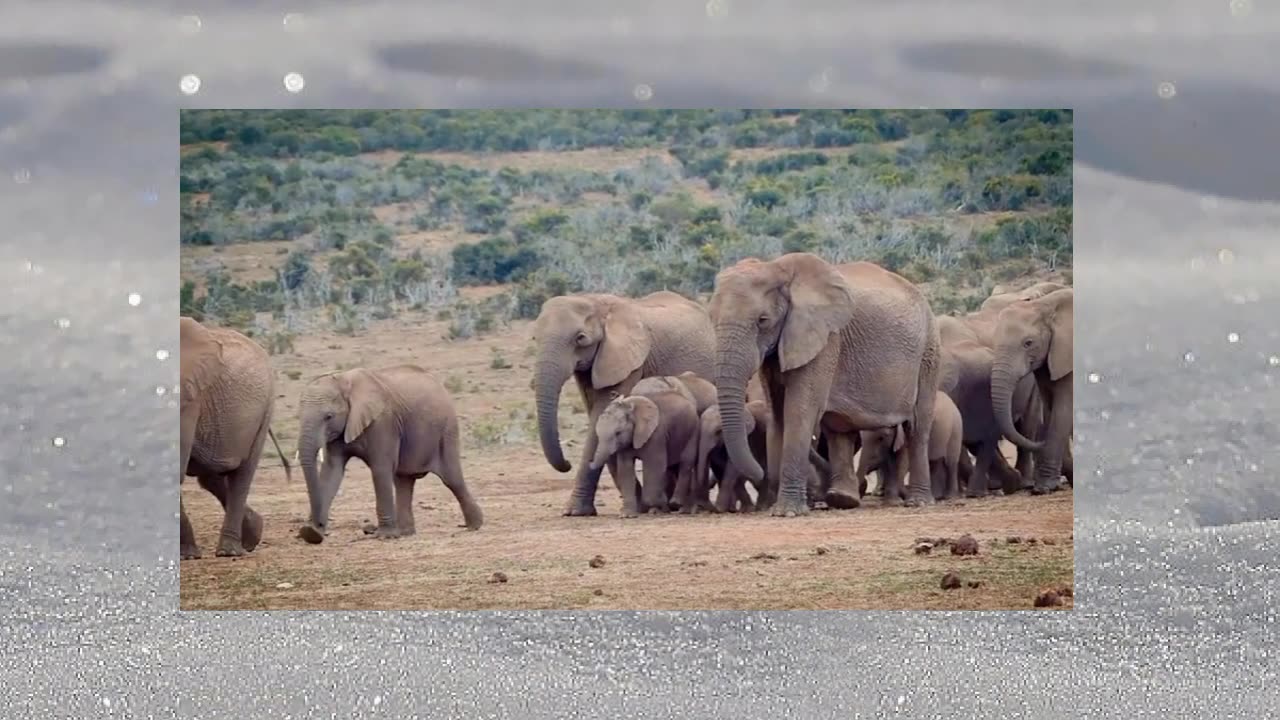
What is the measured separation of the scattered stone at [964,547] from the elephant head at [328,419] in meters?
2.77

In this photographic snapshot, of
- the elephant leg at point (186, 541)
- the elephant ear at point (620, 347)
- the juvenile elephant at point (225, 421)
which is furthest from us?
the elephant ear at point (620, 347)

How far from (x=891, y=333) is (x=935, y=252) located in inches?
17.5

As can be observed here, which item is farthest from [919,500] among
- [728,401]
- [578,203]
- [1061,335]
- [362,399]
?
[362,399]

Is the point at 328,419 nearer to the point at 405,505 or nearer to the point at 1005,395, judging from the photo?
the point at 405,505

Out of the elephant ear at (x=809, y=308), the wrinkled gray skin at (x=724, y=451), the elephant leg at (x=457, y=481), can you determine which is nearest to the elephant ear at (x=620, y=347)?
the wrinkled gray skin at (x=724, y=451)

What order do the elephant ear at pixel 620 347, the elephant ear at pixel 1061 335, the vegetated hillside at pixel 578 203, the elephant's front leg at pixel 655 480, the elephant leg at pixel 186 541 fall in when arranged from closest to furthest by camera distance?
the elephant leg at pixel 186 541, the vegetated hillside at pixel 578 203, the elephant's front leg at pixel 655 480, the elephant ear at pixel 620 347, the elephant ear at pixel 1061 335

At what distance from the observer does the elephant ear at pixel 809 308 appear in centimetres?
1948

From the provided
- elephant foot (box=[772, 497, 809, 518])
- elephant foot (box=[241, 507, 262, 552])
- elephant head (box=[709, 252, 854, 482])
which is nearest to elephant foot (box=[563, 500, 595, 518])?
elephant head (box=[709, 252, 854, 482])

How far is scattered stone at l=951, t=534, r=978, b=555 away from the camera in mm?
19469

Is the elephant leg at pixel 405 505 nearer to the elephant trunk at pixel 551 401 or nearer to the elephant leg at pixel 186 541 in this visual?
the elephant trunk at pixel 551 401

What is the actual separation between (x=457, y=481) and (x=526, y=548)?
600mm

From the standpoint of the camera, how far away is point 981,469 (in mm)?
20547

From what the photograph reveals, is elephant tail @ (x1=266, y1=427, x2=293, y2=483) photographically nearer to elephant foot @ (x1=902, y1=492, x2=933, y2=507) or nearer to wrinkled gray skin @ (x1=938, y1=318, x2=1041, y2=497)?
elephant foot @ (x1=902, y1=492, x2=933, y2=507)

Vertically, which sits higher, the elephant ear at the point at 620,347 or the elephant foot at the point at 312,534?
the elephant ear at the point at 620,347
